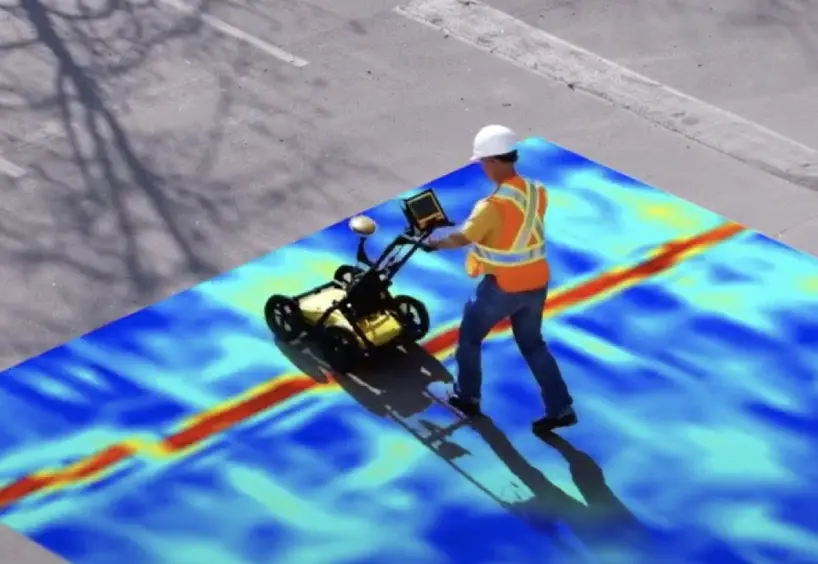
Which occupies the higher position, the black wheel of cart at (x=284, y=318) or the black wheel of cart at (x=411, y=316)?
the black wheel of cart at (x=411, y=316)

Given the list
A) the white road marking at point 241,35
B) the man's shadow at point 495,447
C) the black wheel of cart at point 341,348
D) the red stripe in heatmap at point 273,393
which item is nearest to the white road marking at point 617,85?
the red stripe in heatmap at point 273,393

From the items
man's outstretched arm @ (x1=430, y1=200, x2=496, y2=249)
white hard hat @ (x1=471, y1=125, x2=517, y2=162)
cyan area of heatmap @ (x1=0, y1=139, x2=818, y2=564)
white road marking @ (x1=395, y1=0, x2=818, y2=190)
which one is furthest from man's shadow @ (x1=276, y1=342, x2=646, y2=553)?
white road marking @ (x1=395, y1=0, x2=818, y2=190)

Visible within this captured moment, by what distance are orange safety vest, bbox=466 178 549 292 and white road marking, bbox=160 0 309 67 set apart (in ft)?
18.0

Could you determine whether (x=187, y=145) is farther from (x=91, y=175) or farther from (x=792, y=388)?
(x=792, y=388)

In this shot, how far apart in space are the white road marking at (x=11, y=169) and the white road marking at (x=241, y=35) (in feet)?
8.85

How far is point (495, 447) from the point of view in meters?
9.93

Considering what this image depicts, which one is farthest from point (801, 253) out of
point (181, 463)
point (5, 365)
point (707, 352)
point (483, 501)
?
point (5, 365)

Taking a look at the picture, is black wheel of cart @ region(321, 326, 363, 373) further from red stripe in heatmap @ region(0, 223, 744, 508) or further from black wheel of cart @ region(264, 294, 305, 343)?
black wheel of cart @ region(264, 294, 305, 343)

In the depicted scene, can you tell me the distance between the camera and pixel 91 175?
42.0ft

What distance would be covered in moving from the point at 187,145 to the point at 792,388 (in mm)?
5323

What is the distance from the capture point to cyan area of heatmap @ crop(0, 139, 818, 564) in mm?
9234

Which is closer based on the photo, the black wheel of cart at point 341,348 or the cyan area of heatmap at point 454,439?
the cyan area of heatmap at point 454,439

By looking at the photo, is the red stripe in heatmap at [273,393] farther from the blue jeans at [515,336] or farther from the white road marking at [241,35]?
the white road marking at [241,35]

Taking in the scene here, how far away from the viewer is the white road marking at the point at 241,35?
14.5 metres
